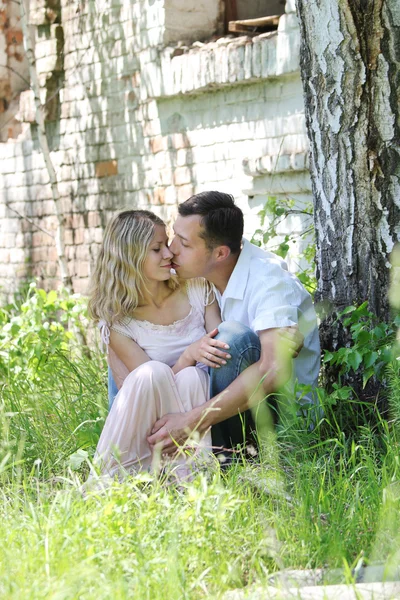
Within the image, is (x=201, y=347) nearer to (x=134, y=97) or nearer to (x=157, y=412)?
(x=157, y=412)

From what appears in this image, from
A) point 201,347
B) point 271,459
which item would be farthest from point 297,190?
point 271,459

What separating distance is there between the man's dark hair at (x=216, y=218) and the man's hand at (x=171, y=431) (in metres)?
0.71

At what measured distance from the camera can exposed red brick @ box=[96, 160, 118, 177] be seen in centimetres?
761

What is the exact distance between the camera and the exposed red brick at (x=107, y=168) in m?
7.61

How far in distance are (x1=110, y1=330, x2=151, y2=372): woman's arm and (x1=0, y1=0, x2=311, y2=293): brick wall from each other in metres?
2.28

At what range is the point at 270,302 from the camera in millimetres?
3404

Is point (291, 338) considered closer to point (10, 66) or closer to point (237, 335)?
point (237, 335)

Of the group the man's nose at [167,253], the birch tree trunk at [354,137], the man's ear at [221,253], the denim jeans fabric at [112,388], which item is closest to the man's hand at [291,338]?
the birch tree trunk at [354,137]

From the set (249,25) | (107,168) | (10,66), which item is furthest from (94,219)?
(249,25)

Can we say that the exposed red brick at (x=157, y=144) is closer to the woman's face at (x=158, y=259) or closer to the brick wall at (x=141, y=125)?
the brick wall at (x=141, y=125)

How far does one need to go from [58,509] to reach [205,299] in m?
1.46

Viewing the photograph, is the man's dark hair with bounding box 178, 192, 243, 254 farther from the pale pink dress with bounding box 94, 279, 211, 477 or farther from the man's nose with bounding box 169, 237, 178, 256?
the pale pink dress with bounding box 94, 279, 211, 477

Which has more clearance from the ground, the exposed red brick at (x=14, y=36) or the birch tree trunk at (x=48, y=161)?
the exposed red brick at (x=14, y=36)

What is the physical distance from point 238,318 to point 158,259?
1.32ft
